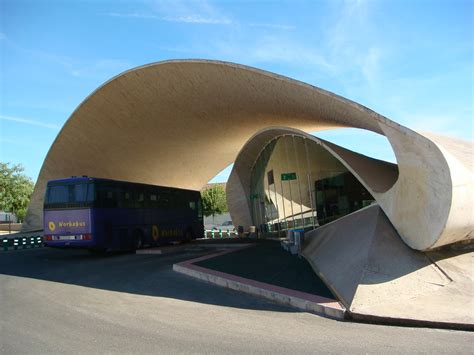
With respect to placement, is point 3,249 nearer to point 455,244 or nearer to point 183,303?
point 183,303

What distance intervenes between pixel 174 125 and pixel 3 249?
10882 millimetres

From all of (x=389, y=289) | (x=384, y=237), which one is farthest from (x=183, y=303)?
(x=384, y=237)

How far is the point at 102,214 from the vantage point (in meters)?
15.0

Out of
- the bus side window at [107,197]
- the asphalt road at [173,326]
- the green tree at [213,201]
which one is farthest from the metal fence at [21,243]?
the green tree at [213,201]

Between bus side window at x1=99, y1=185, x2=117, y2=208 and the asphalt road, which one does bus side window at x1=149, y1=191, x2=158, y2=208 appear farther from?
the asphalt road

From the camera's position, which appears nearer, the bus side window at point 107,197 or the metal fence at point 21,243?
the bus side window at point 107,197

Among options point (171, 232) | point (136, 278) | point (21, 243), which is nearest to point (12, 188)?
point (21, 243)

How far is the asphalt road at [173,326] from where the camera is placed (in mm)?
5031

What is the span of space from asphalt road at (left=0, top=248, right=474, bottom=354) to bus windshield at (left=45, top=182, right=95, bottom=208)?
5.25 m

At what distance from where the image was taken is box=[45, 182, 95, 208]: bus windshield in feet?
48.2

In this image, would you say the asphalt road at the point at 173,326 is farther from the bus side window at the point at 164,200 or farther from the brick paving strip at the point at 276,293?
the bus side window at the point at 164,200

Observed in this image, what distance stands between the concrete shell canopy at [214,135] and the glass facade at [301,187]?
1.30 m

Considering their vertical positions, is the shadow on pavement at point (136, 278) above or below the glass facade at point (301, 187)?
below

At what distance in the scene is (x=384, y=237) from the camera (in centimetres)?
923
